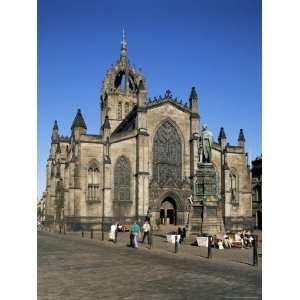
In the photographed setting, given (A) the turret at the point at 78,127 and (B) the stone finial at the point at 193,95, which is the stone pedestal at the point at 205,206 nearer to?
(A) the turret at the point at 78,127

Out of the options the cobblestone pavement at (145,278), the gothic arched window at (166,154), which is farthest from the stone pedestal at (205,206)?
the gothic arched window at (166,154)

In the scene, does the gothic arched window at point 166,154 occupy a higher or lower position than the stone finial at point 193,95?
lower

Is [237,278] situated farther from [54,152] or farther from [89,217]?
[54,152]

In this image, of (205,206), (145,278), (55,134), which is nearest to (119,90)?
(55,134)

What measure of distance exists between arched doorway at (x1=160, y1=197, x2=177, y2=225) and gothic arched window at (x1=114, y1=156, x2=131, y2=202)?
4599 mm

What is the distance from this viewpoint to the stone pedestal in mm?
23375

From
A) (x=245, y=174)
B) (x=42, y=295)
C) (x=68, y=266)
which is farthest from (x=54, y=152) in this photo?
(x=42, y=295)

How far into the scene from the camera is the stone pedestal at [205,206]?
76.7 feet

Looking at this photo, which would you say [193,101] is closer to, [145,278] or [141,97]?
[141,97]

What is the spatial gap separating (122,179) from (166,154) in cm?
586

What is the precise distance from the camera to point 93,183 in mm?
42469

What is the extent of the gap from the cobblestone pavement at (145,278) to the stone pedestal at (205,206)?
6728mm
